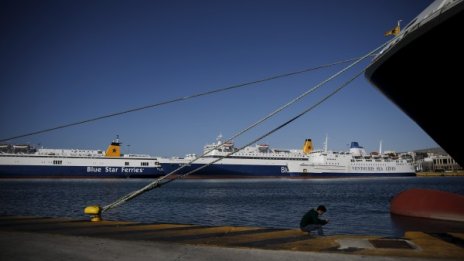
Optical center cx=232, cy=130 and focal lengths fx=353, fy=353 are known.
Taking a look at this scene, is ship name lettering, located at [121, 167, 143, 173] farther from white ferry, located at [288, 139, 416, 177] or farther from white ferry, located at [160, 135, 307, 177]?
white ferry, located at [288, 139, 416, 177]

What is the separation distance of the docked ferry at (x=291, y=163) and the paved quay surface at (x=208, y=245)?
71299 millimetres

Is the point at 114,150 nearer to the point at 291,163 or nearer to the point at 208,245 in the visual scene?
the point at 291,163

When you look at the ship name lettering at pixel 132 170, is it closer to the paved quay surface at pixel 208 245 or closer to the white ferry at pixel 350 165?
the white ferry at pixel 350 165

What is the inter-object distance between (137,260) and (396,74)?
8411 millimetres

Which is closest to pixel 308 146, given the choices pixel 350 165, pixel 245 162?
pixel 350 165

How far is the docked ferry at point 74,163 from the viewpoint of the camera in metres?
77.1

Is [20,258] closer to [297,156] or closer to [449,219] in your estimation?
[449,219]

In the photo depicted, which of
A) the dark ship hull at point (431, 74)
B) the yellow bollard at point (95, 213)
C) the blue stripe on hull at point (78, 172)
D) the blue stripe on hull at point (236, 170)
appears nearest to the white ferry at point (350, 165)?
the blue stripe on hull at point (236, 170)

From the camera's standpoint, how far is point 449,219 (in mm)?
16297

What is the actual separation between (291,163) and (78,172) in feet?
174

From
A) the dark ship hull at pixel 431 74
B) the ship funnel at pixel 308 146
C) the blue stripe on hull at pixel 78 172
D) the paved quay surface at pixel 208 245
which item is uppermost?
the ship funnel at pixel 308 146

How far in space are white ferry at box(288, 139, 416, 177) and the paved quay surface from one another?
87417 mm

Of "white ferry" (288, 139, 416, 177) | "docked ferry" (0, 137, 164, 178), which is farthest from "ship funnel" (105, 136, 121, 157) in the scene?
"white ferry" (288, 139, 416, 177)

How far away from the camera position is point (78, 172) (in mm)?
81500
